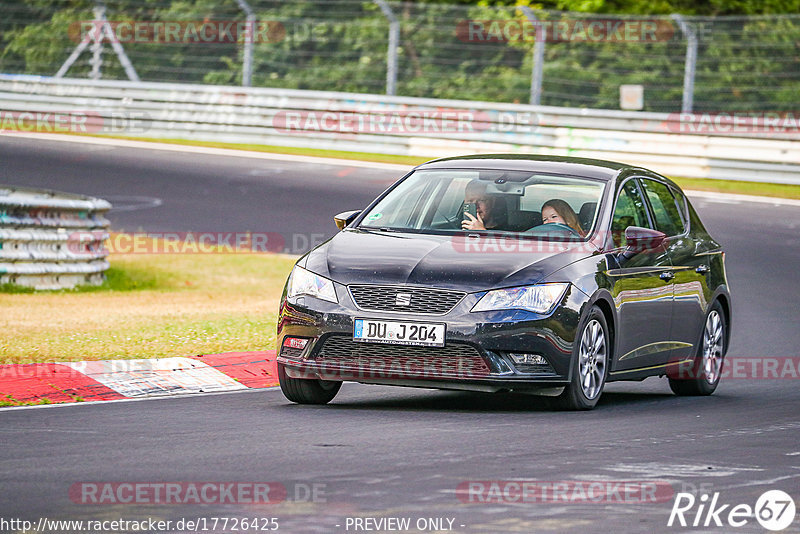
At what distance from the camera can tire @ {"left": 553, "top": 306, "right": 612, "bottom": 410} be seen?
8.98m

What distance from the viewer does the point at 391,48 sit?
26.5m

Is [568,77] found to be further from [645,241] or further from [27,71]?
[645,241]

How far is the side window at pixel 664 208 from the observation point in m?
10.7

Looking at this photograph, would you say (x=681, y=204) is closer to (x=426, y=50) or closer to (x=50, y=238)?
(x=50, y=238)

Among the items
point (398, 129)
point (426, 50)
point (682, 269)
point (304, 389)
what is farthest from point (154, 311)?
point (426, 50)

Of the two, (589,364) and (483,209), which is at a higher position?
(483,209)

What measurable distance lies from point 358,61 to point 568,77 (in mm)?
3974

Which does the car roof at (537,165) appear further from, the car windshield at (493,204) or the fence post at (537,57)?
the fence post at (537,57)

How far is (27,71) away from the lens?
30344mm

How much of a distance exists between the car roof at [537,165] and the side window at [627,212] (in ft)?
0.50

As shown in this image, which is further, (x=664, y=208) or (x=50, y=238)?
(x=50, y=238)

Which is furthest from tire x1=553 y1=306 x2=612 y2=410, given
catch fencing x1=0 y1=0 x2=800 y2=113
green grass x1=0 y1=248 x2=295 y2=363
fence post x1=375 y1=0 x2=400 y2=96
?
fence post x1=375 y1=0 x2=400 y2=96

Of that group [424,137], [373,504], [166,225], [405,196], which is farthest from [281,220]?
[373,504]

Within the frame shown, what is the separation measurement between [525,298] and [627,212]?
169 centimetres
